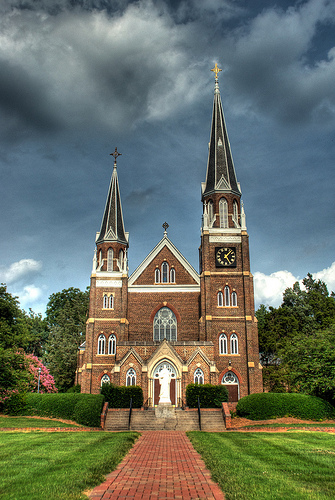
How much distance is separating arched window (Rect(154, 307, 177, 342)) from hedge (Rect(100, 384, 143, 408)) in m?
9.47

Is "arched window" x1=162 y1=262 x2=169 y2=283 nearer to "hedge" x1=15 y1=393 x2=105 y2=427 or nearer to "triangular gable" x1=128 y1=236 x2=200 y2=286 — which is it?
"triangular gable" x1=128 y1=236 x2=200 y2=286

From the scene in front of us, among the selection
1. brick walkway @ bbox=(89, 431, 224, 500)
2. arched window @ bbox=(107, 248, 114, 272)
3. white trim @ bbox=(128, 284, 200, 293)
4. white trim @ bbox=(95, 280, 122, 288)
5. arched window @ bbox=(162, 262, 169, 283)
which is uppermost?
arched window @ bbox=(107, 248, 114, 272)

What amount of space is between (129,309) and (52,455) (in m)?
29.0

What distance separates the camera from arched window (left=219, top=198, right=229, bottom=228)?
41062mm

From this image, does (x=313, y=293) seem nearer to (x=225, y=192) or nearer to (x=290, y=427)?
(x=225, y=192)

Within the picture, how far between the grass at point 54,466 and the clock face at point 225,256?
83.8 feet

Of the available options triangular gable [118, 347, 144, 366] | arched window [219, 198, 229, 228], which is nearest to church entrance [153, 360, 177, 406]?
triangular gable [118, 347, 144, 366]

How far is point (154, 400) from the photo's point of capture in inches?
1362

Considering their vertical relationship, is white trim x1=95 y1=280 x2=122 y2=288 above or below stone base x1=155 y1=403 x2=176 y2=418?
above

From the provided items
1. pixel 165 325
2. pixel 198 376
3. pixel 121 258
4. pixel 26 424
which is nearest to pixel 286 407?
pixel 198 376

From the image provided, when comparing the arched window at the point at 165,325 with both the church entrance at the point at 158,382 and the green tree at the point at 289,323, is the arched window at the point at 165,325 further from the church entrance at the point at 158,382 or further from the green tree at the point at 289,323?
the green tree at the point at 289,323

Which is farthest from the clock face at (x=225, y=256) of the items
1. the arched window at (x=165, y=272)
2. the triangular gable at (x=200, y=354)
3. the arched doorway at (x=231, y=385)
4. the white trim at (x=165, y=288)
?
the arched doorway at (x=231, y=385)

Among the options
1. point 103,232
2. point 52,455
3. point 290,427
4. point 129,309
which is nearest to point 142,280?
point 129,309

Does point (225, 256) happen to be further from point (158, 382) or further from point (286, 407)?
point (286, 407)
